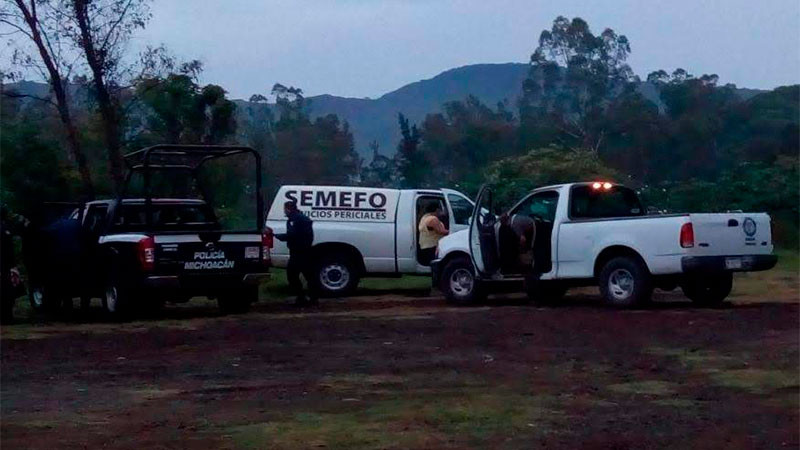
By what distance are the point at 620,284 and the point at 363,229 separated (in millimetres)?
5874

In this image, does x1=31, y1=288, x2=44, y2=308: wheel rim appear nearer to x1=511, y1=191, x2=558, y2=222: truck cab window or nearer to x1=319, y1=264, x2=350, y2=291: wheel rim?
x1=319, y1=264, x2=350, y2=291: wheel rim

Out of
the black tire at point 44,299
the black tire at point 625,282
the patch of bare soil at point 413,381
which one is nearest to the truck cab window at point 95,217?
the black tire at point 44,299

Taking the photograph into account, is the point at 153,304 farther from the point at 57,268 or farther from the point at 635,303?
the point at 635,303

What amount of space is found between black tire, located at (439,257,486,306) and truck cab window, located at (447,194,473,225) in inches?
113

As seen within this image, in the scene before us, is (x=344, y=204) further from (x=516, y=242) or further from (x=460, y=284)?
(x=516, y=242)

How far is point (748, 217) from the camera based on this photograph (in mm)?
16688

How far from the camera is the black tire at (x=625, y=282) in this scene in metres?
16.5

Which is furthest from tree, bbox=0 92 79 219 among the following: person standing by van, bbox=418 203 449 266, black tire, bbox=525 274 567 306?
black tire, bbox=525 274 567 306

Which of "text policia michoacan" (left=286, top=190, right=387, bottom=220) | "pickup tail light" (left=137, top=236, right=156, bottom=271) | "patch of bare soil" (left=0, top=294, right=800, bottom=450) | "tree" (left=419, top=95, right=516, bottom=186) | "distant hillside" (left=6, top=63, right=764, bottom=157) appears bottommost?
"patch of bare soil" (left=0, top=294, right=800, bottom=450)

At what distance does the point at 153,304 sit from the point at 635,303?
6.55 metres

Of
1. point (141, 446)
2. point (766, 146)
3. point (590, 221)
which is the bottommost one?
point (141, 446)

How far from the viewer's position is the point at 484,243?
18.0 metres

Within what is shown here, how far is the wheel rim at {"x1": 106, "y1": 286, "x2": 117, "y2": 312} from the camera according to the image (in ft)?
55.2

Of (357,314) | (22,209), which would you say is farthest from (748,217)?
(22,209)
